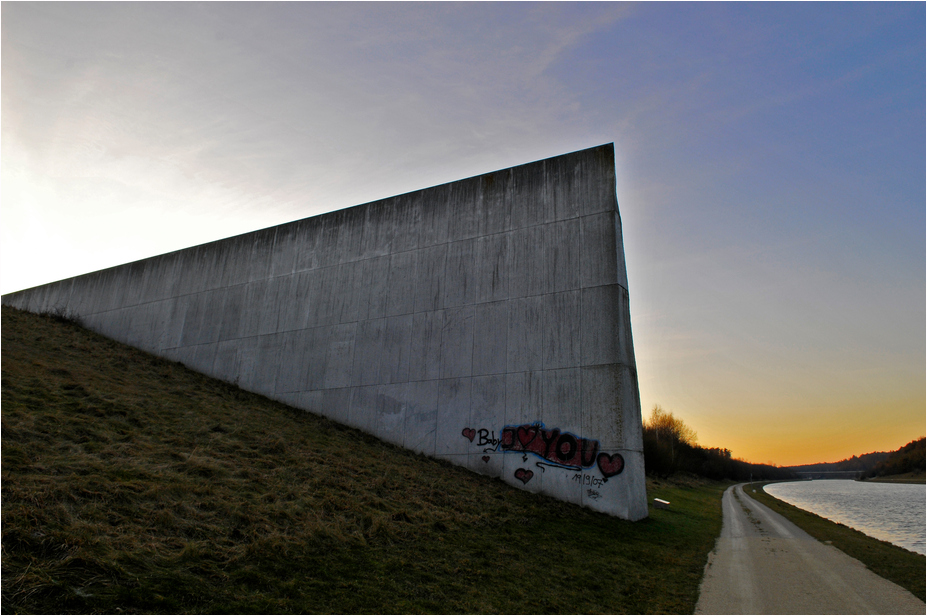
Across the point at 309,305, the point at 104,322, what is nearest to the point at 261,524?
the point at 309,305

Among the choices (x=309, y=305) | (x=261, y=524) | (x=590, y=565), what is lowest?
(x=590, y=565)

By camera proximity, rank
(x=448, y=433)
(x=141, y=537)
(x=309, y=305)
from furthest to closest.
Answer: (x=309, y=305) < (x=448, y=433) < (x=141, y=537)

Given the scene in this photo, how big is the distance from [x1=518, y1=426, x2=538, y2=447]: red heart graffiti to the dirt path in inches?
254

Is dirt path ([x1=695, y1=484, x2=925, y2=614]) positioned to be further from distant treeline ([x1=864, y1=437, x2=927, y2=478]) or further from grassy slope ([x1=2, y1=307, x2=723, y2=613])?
distant treeline ([x1=864, y1=437, x2=927, y2=478])

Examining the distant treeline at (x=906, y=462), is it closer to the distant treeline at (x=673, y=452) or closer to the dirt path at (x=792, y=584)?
the distant treeline at (x=673, y=452)

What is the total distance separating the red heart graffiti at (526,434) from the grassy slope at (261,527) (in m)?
1.66

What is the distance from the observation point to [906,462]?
122438mm

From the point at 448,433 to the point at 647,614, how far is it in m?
12.8

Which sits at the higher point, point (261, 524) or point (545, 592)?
point (261, 524)

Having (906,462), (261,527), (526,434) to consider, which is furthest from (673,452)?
(906,462)

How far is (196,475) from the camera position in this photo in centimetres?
1165

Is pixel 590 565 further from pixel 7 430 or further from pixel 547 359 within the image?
pixel 7 430

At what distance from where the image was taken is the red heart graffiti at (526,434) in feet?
62.4

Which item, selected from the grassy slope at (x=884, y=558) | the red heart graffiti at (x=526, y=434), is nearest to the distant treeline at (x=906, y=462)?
the grassy slope at (x=884, y=558)
